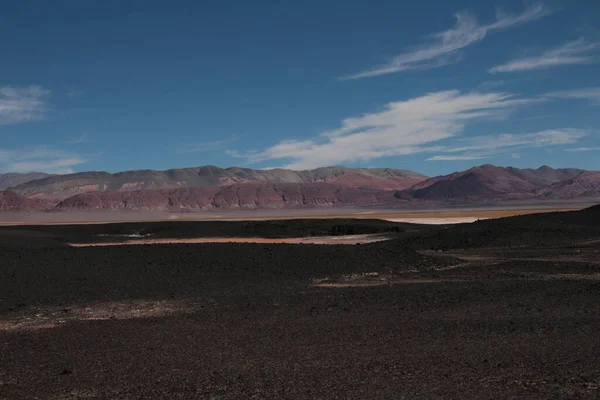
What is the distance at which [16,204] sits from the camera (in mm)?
182500

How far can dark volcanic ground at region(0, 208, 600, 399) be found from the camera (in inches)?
324

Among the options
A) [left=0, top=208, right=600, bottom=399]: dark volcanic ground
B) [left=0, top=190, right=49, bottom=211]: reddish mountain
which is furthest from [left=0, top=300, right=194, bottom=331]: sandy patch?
[left=0, top=190, right=49, bottom=211]: reddish mountain

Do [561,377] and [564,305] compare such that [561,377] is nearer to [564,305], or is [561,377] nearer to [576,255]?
[564,305]

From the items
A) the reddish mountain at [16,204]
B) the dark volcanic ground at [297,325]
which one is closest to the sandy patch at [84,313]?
the dark volcanic ground at [297,325]

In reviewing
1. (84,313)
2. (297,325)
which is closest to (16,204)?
(84,313)

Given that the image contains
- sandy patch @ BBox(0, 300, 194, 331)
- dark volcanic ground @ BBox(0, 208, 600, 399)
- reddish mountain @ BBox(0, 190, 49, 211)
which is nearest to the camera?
dark volcanic ground @ BBox(0, 208, 600, 399)

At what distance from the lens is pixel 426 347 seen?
10.2 metres

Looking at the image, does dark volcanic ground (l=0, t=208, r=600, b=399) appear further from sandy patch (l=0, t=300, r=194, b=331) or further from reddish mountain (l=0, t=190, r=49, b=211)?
reddish mountain (l=0, t=190, r=49, b=211)

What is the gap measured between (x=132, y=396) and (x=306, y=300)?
875 centimetres

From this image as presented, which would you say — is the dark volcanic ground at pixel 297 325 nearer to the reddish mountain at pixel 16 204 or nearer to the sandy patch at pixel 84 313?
the sandy patch at pixel 84 313

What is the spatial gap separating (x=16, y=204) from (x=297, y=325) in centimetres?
18993

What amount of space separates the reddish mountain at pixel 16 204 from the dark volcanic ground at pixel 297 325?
167138 millimetres

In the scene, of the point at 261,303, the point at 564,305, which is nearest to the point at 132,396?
the point at 261,303

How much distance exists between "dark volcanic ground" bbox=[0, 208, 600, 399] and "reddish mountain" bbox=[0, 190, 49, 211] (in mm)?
167138
